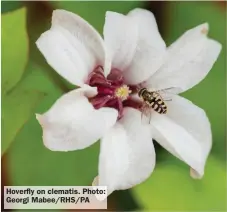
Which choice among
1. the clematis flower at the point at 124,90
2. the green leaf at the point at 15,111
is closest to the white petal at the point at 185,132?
the clematis flower at the point at 124,90

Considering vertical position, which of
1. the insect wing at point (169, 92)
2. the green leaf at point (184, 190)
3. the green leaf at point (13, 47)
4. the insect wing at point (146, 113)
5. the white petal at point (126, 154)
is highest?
the green leaf at point (13, 47)

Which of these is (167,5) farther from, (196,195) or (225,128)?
(196,195)

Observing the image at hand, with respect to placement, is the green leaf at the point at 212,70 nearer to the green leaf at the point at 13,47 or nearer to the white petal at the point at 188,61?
the white petal at the point at 188,61

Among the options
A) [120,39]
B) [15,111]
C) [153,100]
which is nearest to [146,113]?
[153,100]

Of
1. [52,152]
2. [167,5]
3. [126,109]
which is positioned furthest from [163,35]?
[52,152]

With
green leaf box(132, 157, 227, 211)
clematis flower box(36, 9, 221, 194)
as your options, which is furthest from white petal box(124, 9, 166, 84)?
green leaf box(132, 157, 227, 211)

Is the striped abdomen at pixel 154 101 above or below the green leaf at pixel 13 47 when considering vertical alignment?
below

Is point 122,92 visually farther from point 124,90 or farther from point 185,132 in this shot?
point 185,132
